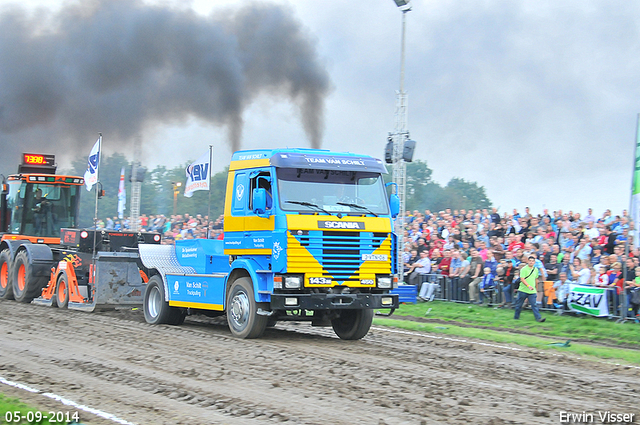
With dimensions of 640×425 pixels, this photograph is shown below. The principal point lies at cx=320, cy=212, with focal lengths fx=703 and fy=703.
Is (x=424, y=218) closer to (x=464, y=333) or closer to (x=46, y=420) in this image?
(x=464, y=333)

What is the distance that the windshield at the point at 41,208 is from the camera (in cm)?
1828

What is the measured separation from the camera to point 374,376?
27.0ft

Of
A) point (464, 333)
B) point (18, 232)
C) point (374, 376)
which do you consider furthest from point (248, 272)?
point (18, 232)

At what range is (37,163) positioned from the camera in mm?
18938

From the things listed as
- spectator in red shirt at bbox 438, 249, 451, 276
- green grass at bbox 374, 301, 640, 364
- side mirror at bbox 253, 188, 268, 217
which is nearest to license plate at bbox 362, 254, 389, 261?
side mirror at bbox 253, 188, 268, 217

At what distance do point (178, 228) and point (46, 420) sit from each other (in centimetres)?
2050

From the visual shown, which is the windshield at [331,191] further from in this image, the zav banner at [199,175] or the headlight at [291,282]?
the zav banner at [199,175]

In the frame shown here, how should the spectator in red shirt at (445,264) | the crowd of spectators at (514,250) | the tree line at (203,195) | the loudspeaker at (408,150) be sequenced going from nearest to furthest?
the crowd of spectators at (514,250)
the spectator in red shirt at (445,264)
the loudspeaker at (408,150)
the tree line at (203,195)

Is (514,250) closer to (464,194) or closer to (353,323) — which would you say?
(353,323)

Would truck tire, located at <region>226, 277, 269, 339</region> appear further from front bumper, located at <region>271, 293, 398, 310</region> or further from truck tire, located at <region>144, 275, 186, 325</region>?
truck tire, located at <region>144, 275, 186, 325</region>

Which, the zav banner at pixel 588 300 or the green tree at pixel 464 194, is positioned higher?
the green tree at pixel 464 194

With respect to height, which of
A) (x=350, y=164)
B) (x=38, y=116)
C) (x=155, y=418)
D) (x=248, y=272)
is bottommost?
(x=155, y=418)

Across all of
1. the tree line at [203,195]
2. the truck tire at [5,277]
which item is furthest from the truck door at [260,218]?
the tree line at [203,195]

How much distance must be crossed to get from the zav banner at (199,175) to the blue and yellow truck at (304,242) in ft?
11.4
